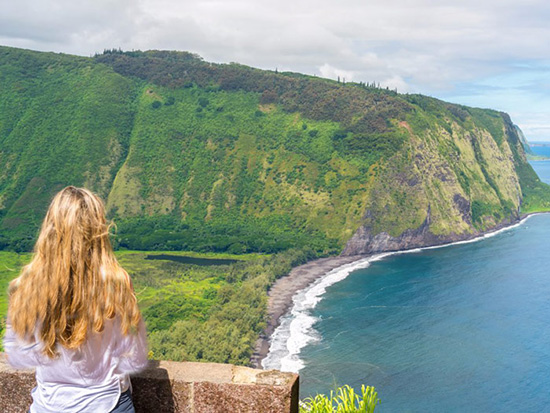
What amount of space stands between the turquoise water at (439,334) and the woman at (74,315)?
143ft

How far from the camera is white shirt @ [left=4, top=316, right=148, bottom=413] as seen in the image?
199 inches

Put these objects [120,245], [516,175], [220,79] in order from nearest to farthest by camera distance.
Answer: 1. [120,245]
2. [220,79]
3. [516,175]

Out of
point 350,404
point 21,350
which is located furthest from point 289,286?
point 21,350

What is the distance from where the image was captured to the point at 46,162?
150 m

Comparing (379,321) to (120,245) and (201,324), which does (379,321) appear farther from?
(120,245)

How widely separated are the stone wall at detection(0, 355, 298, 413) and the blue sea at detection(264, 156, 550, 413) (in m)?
50.7

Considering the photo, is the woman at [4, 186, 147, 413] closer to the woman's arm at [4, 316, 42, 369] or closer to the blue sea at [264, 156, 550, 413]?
the woman's arm at [4, 316, 42, 369]

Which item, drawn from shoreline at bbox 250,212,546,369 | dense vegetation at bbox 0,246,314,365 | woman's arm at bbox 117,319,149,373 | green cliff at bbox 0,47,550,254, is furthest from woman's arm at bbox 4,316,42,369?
green cliff at bbox 0,47,550,254

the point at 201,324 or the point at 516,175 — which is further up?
the point at 516,175

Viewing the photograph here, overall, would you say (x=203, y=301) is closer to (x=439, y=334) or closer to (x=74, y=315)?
(x=439, y=334)

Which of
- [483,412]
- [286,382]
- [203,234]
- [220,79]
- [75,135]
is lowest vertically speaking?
[483,412]

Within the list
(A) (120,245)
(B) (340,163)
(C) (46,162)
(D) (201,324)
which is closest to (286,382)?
(D) (201,324)

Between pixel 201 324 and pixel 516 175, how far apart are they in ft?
518

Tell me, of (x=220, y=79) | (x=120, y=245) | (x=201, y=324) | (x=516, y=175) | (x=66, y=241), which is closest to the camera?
(x=66, y=241)
